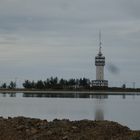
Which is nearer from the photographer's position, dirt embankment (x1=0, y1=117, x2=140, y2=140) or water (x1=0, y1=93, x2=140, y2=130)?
dirt embankment (x1=0, y1=117, x2=140, y2=140)

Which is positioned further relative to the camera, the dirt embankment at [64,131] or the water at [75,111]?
the water at [75,111]

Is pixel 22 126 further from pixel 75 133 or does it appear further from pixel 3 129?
pixel 75 133

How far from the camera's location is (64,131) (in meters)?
16.9

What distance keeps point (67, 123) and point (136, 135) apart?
317 cm

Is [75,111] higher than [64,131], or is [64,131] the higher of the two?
[64,131]

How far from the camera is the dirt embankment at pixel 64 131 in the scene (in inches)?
643

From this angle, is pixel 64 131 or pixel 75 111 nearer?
pixel 64 131

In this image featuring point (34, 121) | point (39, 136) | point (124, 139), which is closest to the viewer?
point (124, 139)

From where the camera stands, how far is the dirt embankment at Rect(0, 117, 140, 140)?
16344mm

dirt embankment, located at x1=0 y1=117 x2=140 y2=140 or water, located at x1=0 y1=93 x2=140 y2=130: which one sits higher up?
dirt embankment, located at x1=0 y1=117 x2=140 y2=140

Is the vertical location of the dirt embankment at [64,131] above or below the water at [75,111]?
above

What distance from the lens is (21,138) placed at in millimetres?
16734

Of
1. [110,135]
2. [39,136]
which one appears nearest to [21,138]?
[39,136]

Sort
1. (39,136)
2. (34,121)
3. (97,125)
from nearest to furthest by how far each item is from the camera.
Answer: (39,136)
(97,125)
(34,121)
